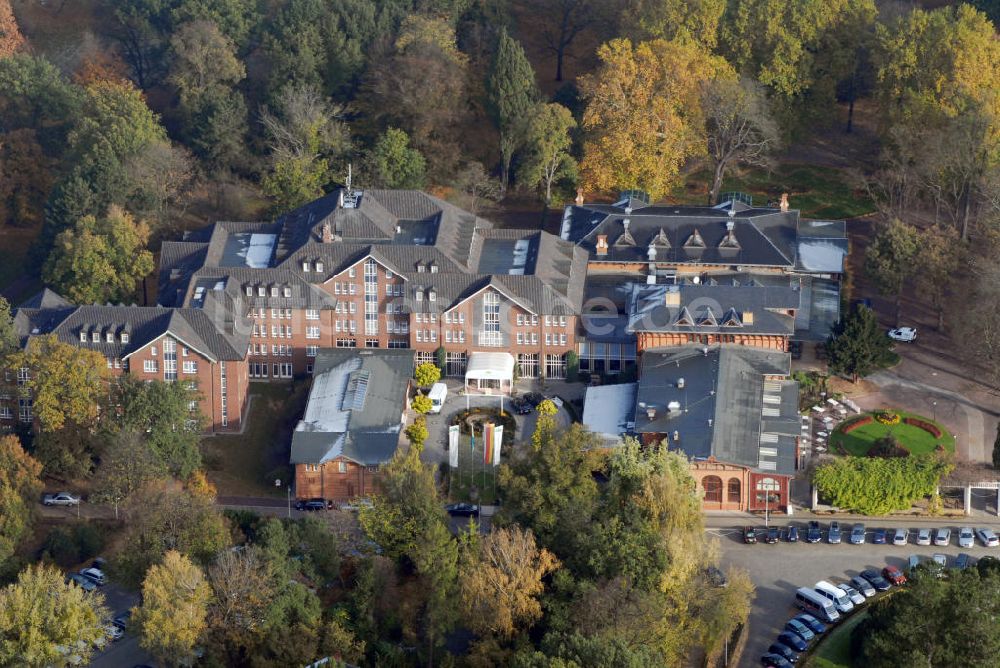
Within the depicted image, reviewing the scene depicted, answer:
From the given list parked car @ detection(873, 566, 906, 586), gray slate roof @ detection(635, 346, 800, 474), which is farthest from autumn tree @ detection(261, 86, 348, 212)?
parked car @ detection(873, 566, 906, 586)

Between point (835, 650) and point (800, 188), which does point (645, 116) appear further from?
point (835, 650)

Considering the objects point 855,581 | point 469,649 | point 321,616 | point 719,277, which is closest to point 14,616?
point 321,616

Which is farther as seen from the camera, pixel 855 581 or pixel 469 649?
pixel 855 581

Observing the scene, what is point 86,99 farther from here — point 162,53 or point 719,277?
point 719,277

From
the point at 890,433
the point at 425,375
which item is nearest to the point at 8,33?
the point at 425,375

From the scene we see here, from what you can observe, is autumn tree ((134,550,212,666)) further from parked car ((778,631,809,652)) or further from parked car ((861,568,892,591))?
parked car ((861,568,892,591))
